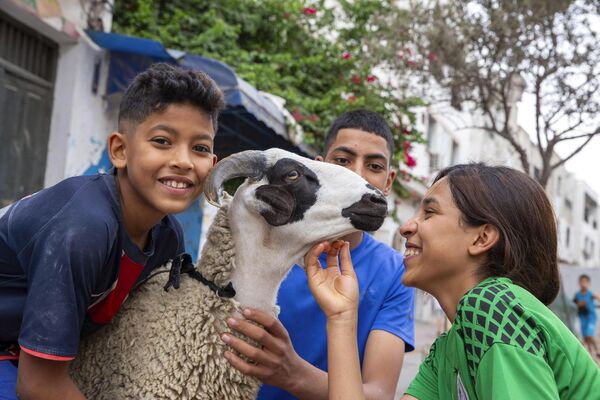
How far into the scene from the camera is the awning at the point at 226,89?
19.7 ft

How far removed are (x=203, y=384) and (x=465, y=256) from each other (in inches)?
38.4

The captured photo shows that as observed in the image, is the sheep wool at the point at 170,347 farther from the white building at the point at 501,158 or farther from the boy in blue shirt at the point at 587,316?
the boy in blue shirt at the point at 587,316

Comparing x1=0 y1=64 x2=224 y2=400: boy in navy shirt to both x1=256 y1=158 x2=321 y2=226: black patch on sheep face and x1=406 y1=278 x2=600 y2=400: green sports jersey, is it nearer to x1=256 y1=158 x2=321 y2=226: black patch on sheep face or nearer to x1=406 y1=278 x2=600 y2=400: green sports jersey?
x1=256 y1=158 x2=321 y2=226: black patch on sheep face

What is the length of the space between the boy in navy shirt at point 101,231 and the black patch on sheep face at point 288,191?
9.3 inches

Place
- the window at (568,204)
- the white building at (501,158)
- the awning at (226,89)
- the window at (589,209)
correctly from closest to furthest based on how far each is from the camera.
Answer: the awning at (226,89), the white building at (501,158), the window at (568,204), the window at (589,209)

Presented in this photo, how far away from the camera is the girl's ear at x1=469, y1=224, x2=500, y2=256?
214 centimetres

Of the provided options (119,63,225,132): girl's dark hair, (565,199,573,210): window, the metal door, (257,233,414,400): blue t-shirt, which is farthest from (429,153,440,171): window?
(565,199,573,210): window

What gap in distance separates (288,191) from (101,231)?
0.74 m

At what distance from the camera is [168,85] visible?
2.40m

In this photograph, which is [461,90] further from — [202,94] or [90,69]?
[202,94]

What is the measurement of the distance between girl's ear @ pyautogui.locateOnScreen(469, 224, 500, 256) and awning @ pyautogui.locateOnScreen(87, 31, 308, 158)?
403 centimetres

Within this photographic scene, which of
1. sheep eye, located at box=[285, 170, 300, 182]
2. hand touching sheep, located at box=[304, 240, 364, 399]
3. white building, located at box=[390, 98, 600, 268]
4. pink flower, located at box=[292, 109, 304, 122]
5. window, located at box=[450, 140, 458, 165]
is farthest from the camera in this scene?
window, located at box=[450, 140, 458, 165]

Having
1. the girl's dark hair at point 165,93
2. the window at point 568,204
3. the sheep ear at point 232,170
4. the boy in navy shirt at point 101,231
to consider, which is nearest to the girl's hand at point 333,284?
the sheep ear at point 232,170

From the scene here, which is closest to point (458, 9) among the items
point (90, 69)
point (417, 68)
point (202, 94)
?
point (417, 68)
